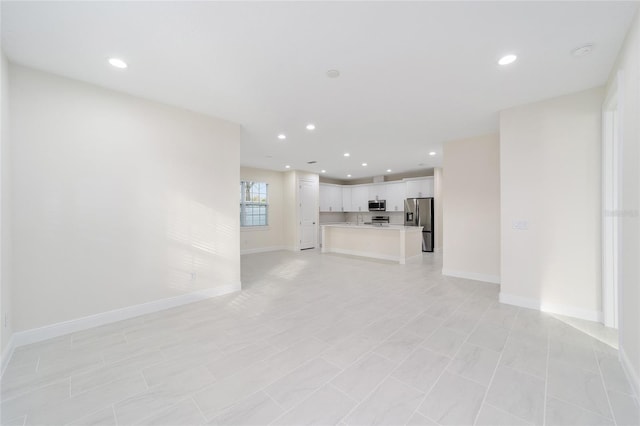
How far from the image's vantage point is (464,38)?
203 cm

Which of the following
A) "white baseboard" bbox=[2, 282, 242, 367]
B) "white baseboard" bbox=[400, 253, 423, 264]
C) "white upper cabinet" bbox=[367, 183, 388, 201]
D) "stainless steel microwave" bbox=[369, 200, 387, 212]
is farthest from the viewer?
"white upper cabinet" bbox=[367, 183, 388, 201]

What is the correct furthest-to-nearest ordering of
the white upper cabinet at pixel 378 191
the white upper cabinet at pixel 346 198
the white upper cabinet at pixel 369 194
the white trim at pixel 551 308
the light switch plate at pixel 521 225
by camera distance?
the white upper cabinet at pixel 346 198
the white upper cabinet at pixel 378 191
the white upper cabinet at pixel 369 194
the light switch plate at pixel 521 225
the white trim at pixel 551 308

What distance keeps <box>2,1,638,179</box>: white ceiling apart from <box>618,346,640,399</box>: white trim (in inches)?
102

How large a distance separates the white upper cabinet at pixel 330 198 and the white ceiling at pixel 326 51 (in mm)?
6092

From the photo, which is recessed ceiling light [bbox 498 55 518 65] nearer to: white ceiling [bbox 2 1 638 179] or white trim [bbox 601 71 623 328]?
white ceiling [bbox 2 1 638 179]

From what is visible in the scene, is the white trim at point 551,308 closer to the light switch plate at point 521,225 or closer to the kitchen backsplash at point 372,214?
the light switch plate at point 521,225

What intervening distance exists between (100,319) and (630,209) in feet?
16.9

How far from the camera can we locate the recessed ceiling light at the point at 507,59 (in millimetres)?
2289

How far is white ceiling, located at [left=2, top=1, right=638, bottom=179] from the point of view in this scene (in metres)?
1.77

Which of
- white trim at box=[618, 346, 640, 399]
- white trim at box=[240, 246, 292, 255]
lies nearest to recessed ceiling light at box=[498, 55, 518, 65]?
white trim at box=[618, 346, 640, 399]

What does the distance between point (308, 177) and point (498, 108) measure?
6058mm

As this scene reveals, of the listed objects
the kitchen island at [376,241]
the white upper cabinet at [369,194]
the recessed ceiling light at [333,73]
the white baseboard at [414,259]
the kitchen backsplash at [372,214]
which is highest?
the recessed ceiling light at [333,73]

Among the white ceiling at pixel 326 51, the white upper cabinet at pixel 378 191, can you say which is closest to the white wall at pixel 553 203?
the white ceiling at pixel 326 51

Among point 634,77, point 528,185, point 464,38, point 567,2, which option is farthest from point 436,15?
point 528,185
